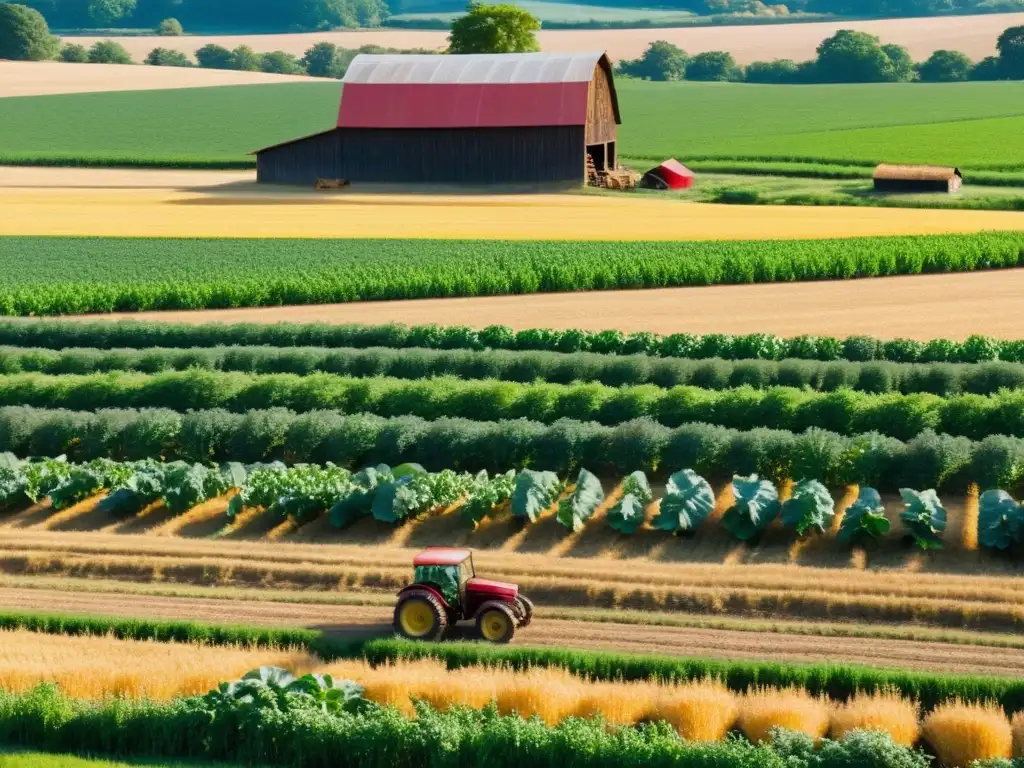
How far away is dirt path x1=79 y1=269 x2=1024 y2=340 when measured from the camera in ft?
129

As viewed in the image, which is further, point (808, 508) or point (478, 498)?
point (478, 498)

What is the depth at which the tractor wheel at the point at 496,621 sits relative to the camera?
18859 millimetres

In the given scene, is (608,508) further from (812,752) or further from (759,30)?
(759,30)

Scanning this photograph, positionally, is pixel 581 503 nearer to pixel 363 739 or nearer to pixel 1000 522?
pixel 1000 522

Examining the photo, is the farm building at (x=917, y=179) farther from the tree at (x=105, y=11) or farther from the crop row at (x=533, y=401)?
the tree at (x=105, y=11)

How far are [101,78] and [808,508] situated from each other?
4576 inches

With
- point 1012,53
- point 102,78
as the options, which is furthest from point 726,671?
point 1012,53

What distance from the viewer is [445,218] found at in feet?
202

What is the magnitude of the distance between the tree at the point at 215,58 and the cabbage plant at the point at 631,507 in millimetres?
139879

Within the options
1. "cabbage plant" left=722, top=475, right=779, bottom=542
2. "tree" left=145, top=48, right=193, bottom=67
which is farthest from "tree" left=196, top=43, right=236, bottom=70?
"cabbage plant" left=722, top=475, right=779, bottom=542

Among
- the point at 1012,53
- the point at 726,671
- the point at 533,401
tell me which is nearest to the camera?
the point at 726,671

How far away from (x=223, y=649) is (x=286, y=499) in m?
5.48

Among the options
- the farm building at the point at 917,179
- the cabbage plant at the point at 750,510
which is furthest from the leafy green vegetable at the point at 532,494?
the farm building at the point at 917,179

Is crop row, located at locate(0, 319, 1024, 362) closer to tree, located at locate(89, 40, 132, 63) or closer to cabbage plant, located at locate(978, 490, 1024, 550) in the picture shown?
cabbage plant, located at locate(978, 490, 1024, 550)
